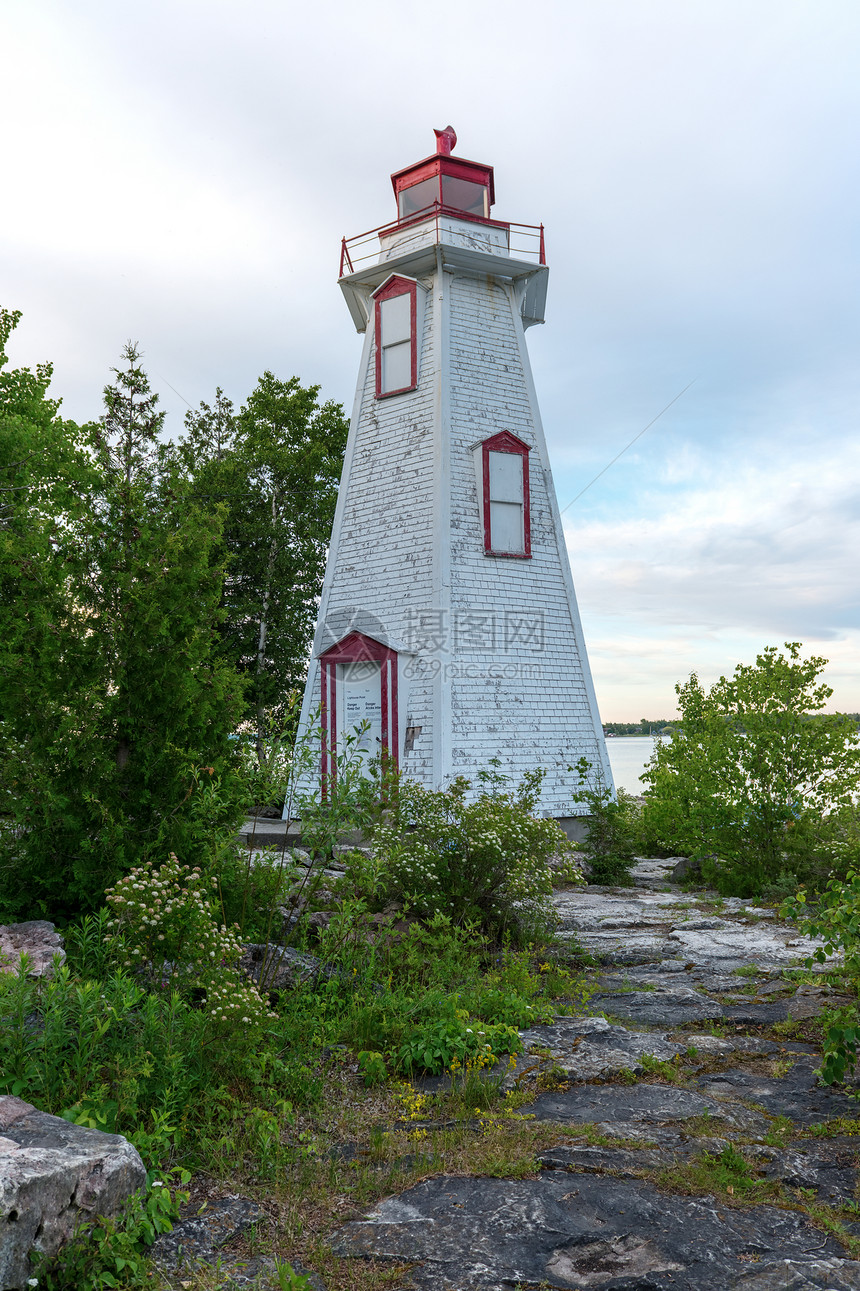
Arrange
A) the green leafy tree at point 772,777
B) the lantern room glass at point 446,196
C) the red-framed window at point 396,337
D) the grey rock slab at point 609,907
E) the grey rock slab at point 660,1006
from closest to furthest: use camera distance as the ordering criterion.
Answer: the grey rock slab at point 660,1006
the grey rock slab at point 609,907
the green leafy tree at point 772,777
the red-framed window at point 396,337
the lantern room glass at point 446,196

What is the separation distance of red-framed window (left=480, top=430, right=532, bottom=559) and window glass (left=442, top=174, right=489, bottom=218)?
5084mm

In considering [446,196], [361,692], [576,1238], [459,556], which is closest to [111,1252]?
[576,1238]

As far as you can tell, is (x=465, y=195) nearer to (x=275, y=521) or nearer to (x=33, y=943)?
(x=275, y=521)

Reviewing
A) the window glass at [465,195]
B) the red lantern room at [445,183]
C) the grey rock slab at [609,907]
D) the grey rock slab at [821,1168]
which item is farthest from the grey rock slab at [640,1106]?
the window glass at [465,195]

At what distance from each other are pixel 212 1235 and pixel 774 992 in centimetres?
548

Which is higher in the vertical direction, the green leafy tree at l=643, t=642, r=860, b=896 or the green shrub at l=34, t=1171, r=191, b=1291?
the green leafy tree at l=643, t=642, r=860, b=896

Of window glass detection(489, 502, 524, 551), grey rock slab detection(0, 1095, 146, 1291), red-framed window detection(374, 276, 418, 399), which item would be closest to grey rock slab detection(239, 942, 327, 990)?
grey rock slab detection(0, 1095, 146, 1291)

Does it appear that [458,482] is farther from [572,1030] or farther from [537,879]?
[572,1030]

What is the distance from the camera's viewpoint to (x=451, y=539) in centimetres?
1438

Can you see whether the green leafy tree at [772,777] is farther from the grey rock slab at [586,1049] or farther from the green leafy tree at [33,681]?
the green leafy tree at [33,681]

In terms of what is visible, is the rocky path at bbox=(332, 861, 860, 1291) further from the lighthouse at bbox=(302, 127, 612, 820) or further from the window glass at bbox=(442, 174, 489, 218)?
the window glass at bbox=(442, 174, 489, 218)

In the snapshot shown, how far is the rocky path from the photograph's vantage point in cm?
347

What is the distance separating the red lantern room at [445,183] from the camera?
16.6 meters

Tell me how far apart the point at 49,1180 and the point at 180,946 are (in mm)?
2012
